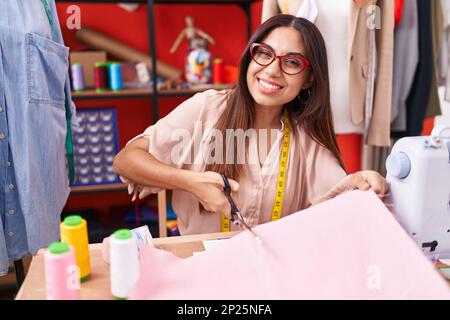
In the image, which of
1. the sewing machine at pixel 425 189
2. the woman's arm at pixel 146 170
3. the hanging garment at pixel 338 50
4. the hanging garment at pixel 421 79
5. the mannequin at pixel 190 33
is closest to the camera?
the sewing machine at pixel 425 189

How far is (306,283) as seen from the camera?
31.8 inches

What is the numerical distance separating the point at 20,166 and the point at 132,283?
79 cm

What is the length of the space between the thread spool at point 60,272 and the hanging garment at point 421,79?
206cm

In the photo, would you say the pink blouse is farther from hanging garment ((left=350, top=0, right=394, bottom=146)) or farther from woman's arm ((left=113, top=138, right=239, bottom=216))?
hanging garment ((left=350, top=0, right=394, bottom=146))

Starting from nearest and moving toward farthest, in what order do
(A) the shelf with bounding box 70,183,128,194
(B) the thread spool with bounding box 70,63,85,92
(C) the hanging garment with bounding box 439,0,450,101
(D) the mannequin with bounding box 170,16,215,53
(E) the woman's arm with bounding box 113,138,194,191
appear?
(E) the woman's arm with bounding box 113,138,194,191
(C) the hanging garment with bounding box 439,0,450,101
(B) the thread spool with bounding box 70,63,85,92
(A) the shelf with bounding box 70,183,128,194
(D) the mannequin with bounding box 170,16,215,53

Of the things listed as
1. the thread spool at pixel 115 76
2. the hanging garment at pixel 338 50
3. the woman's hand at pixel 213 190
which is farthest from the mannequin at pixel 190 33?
the woman's hand at pixel 213 190

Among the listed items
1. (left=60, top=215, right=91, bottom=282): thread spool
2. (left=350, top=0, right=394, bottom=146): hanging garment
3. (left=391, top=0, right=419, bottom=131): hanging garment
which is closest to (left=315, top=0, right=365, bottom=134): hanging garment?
(left=350, top=0, right=394, bottom=146): hanging garment

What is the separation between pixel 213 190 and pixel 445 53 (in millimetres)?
1902

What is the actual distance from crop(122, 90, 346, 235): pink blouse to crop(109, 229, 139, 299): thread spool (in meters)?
0.58

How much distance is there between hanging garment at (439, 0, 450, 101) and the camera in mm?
2342

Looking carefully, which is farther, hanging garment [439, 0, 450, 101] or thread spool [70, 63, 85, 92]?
thread spool [70, 63, 85, 92]

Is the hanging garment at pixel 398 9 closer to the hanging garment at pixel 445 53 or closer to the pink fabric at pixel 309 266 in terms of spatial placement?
the hanging garment at pixel 445 53

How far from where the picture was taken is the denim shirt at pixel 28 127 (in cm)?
134
